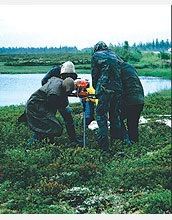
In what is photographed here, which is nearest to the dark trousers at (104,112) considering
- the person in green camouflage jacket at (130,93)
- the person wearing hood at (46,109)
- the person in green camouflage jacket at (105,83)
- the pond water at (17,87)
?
the person in green camouflage jacket at (105,83)

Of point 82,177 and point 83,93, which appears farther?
point 83,93

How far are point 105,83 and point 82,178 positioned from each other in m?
2.18

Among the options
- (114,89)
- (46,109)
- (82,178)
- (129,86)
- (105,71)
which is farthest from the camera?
(129,86)

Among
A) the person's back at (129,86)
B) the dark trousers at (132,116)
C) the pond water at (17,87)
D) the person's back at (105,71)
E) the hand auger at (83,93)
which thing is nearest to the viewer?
the person's back at (105,71)

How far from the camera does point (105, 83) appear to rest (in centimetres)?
754

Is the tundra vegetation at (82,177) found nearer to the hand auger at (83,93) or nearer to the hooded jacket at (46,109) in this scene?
the hooded jacket at (46,109)

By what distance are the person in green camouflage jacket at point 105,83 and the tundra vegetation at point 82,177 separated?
25.5 inches

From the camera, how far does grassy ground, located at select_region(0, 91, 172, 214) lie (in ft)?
17.5

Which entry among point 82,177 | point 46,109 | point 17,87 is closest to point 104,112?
point 46,109

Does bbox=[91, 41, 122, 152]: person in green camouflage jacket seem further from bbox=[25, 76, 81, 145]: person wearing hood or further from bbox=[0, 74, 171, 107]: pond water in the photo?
bbox=[0, 74, 171, 107]: pond water

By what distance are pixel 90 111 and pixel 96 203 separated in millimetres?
5581

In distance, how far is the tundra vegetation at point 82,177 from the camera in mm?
5324

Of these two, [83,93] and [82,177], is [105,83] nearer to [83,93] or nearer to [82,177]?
[83,93]

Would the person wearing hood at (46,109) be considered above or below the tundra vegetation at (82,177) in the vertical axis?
above
